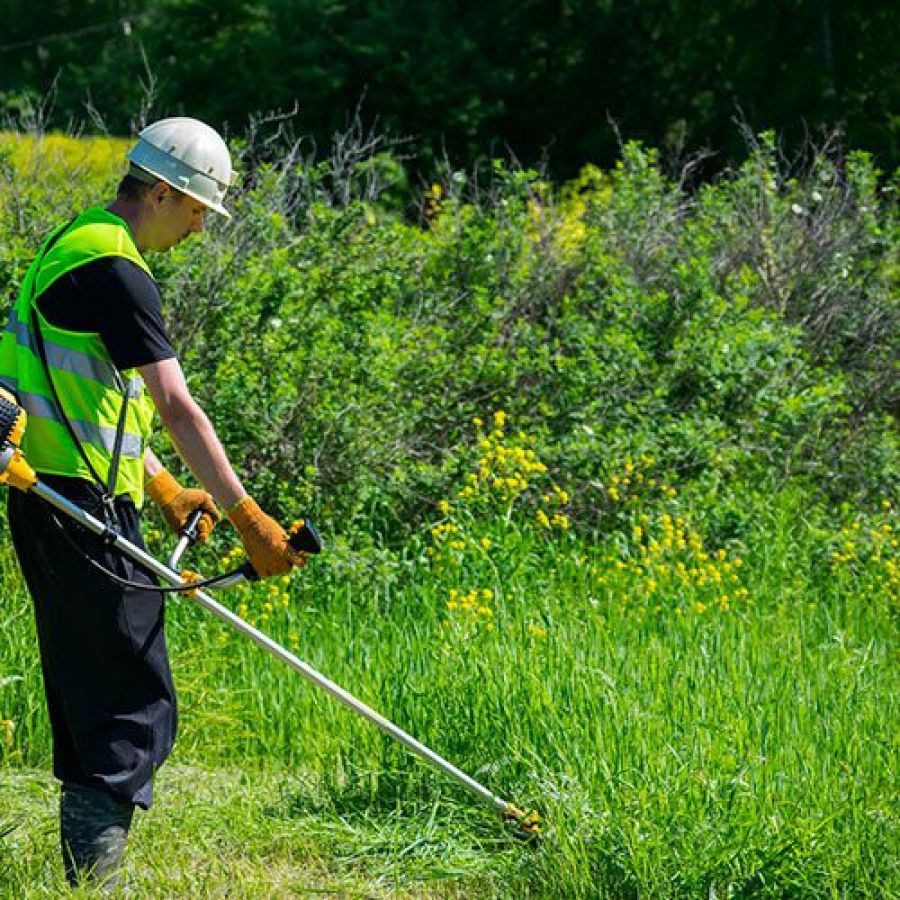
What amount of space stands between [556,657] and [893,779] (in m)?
1.08

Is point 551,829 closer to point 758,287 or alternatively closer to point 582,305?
point 582,305

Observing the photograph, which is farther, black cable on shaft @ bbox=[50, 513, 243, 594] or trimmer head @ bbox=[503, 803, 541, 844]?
trimmer head @ bbox=[503, 803, 541, 844]

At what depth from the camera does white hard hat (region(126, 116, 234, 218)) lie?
4.20 meters

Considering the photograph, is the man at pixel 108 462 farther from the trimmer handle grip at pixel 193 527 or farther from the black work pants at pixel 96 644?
the trimmer handle grip at pixel 193 527

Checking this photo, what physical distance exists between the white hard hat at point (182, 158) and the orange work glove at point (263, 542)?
2.51 feet

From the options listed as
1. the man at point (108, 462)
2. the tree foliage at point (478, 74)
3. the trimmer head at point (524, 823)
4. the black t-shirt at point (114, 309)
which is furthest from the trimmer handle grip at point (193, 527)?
the tree foliage at point (478, 74)

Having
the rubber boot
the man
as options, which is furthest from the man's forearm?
the rubber boot

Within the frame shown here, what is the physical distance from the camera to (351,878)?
4574 millimetres

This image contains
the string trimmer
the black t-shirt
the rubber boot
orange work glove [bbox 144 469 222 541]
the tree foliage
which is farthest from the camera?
the tree foliage

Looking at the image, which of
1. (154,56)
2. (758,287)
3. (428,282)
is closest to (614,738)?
(428,282)

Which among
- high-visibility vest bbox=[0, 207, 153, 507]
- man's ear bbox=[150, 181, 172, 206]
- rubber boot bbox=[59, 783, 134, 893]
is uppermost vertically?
man's ear bbox=[150, 181, 172, 206]

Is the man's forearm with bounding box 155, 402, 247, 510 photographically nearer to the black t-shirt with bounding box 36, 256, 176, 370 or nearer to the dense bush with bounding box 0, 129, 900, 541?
the black t-shirt with bounding box 36, 256, 176, 370

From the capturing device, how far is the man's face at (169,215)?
13.9 ft

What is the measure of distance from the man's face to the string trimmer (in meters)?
0.59
